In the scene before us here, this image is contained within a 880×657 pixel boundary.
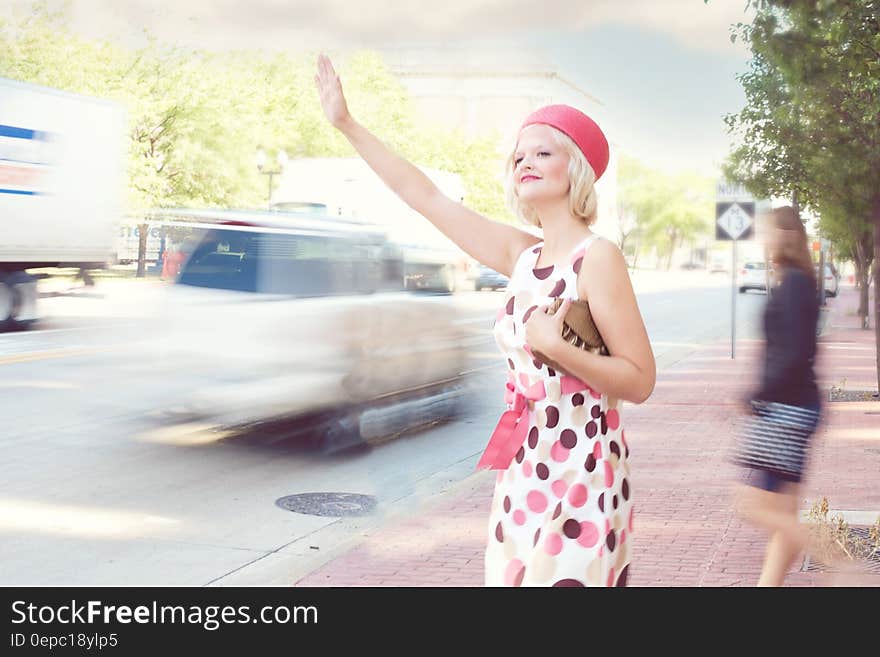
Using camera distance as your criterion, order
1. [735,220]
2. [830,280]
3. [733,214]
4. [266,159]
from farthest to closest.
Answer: [830,280]
[266,159]
[733,214]
[735,220]

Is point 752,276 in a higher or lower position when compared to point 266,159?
lower

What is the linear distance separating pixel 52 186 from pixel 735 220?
40.4 feet

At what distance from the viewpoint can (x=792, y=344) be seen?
15.7 feet

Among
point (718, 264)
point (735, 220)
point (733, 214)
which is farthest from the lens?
Result: point (718, 264)

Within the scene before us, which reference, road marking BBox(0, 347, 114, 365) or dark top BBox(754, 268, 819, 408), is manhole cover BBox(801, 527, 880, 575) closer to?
dark top BBox(754, 268, 819, 408)

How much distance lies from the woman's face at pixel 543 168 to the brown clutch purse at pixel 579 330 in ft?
0.85

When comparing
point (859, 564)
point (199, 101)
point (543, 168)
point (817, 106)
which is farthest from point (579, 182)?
point (199, 101)

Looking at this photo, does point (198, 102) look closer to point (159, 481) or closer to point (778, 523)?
point (159, 481)

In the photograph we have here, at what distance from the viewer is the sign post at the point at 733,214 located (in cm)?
1895

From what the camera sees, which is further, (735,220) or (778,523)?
(735,220)

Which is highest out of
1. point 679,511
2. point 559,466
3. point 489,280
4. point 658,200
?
point 658,200

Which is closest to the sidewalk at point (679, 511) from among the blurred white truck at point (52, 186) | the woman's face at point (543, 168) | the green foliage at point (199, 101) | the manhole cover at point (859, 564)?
the manhole cover at point (859, 564)

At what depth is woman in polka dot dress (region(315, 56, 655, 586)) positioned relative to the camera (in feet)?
8.89

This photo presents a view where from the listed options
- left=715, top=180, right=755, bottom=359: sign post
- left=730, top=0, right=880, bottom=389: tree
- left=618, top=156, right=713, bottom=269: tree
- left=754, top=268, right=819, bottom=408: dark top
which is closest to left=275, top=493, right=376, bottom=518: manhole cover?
left=754, top=268, right=819, bottom=408: dark top
